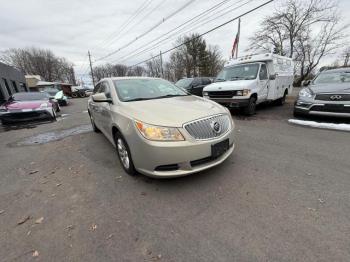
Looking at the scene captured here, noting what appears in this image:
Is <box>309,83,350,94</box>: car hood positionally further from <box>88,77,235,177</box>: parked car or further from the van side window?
<box>88,77,235,177</box>: parked car

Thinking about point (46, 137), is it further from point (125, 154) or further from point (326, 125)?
point (326, 125)

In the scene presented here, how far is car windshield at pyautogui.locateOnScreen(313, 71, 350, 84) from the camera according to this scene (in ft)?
19.8

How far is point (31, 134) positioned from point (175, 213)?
22.3 feet

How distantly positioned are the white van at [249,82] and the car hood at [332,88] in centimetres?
178

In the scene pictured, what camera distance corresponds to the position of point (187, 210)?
7.75 feet

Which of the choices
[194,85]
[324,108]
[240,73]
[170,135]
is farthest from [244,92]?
[194,85]

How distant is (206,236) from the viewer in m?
1.97

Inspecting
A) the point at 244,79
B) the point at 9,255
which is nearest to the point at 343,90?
the point at 244,79

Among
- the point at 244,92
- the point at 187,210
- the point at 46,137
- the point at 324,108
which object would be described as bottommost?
the point at 46,137

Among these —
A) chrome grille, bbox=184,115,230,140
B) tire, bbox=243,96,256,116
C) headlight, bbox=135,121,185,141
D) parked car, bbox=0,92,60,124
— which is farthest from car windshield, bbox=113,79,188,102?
parked car, bbox=0,92,60,124

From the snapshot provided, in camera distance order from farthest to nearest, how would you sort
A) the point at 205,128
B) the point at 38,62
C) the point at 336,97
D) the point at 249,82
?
the point at 38,62 < the point at 249,82 < the point at 336,97 < the point at 205,128

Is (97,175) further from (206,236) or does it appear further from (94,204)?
(206,236)

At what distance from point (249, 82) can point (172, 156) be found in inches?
220

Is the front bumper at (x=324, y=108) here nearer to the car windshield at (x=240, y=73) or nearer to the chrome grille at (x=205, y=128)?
the car windshield at (x=240, y=73)
